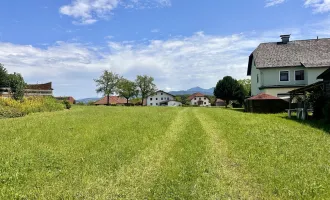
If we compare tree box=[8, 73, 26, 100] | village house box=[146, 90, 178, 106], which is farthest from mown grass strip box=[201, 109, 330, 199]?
village house box=[146, 90, 178, 106]

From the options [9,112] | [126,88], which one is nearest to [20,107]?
[9,112]

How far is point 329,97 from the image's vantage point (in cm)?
1692

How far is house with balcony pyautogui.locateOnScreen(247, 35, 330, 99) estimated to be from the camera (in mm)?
32438

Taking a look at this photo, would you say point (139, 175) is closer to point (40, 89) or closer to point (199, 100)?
point (40, 89)

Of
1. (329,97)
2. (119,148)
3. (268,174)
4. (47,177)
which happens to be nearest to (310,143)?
(268,174)

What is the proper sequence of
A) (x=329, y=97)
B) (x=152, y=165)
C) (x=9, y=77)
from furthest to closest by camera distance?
1. (x=9, y=77)
2. (x=329, y=97)
3. (x=152, y=165)

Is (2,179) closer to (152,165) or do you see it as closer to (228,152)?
(152,165)

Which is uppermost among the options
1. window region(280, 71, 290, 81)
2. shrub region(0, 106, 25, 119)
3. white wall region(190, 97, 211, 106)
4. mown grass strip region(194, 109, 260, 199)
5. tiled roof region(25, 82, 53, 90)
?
window region(280, 71, 290, 81)

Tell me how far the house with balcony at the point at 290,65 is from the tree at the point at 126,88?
59848mm

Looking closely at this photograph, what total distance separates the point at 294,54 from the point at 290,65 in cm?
234

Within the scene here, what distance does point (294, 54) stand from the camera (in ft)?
114

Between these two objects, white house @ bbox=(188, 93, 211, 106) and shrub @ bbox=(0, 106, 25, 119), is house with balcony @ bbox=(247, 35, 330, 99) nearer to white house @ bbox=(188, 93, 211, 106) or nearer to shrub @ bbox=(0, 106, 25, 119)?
shrub @ bbox=(0, 106, 25, 119)

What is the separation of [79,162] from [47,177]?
3.59 ft

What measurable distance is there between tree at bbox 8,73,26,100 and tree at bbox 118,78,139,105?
6409cm
